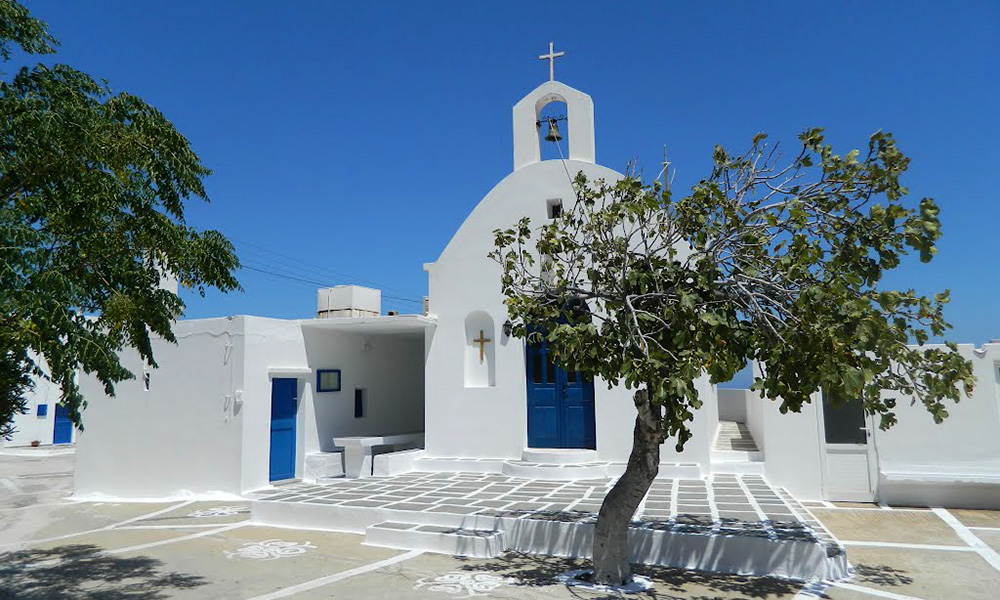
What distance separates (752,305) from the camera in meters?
6.12

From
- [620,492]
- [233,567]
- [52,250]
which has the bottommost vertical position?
[233,567]

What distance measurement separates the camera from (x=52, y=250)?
5.46 meters

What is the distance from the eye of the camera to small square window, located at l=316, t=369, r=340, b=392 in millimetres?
14076

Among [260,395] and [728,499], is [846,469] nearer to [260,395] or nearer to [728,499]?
[728,499]

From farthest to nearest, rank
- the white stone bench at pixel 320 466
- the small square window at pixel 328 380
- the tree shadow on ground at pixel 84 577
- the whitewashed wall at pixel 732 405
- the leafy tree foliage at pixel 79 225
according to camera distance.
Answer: the whitewashed wall at pixel 732 405 < the small square window at pixel 328 380 < the white stone bench at pixel 320 466 < the tree shadow on ground at pixel 84 577 < the leafy tree foliage at pixel 79 225

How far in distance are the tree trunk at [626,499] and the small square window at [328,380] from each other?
8623 mm

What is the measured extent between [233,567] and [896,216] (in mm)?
7756

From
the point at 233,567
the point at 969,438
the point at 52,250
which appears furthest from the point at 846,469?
the point at 52,250

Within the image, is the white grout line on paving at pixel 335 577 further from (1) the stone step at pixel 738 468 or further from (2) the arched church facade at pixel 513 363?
(1) the stone step at pixel 738 468

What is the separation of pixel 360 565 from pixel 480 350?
19.7 ft

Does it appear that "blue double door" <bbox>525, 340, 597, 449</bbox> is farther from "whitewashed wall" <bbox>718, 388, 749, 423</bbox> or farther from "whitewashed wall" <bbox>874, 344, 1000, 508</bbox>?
"whitewashed wall" <bbox>718, 388, 749, 423</bbox>

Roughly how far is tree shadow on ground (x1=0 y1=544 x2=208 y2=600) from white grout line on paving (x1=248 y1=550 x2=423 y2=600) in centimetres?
103

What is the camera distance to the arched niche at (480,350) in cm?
1310

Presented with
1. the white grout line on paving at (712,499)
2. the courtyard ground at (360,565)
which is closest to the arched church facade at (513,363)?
the white grout line on paving at (712,499)
